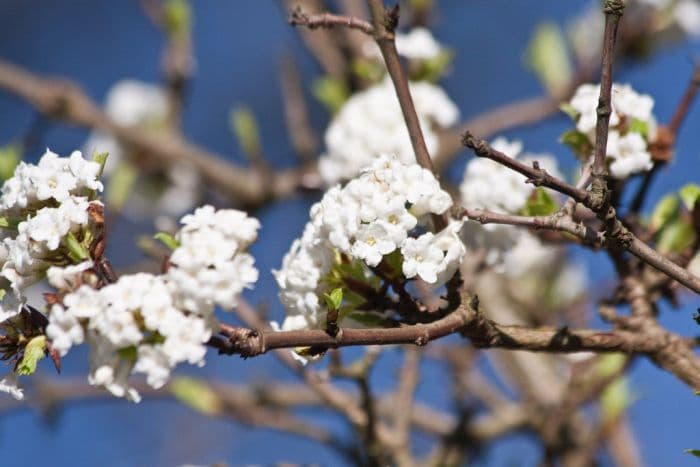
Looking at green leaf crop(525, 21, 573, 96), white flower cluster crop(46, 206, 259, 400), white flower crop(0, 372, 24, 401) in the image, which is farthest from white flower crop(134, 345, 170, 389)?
green leaf crop(525, 21, 573, 96)

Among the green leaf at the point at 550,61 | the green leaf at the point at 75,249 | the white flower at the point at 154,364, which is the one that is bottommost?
the white flower at the point at 154,364

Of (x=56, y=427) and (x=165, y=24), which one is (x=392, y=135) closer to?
(x=165, y=24)

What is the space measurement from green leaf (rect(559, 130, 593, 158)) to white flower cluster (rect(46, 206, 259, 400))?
774 mm

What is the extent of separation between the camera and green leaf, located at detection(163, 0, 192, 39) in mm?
3174

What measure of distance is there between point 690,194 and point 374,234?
73 centimetres

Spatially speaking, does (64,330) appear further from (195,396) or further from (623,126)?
(195,396)

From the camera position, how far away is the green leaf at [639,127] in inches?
64.9

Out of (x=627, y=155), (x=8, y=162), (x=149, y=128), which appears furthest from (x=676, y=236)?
(x=149, y=128)

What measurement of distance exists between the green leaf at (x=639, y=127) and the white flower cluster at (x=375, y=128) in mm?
816

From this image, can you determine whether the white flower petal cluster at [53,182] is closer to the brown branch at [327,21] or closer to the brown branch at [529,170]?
the brown branch at [327,21]

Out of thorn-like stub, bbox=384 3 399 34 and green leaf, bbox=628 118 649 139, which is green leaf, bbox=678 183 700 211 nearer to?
green leaf, bbox=628 118 649 139

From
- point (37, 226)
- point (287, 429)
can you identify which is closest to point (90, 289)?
point (37, 226)

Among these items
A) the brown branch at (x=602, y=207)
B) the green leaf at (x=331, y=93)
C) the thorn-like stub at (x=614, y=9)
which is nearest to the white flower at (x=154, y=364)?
the brown branch at (x=602, y=207)

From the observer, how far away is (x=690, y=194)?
5.49 ft
